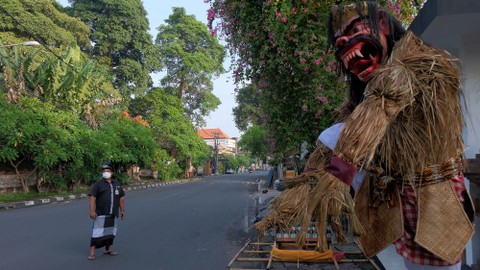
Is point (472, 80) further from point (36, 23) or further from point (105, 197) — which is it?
point (36, 23)

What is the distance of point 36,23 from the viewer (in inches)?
911

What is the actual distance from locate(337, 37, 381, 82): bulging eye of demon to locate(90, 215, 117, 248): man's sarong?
19.0ft

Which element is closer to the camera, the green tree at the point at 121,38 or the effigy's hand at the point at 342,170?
the effigy's hand at the point at 342,170

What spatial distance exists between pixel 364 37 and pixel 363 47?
41mm

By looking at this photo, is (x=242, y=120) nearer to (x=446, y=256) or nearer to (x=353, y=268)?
(x=353, y=268)

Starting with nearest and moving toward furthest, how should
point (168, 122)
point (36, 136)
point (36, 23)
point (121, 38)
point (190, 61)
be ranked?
point (36, 136)
point (36, 23)
point (121, 38)
point (168, 122)
point (190, 61)

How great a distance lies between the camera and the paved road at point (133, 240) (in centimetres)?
597

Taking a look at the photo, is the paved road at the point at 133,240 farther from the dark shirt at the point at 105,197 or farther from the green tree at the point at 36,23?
the green tree at the point at 36,23

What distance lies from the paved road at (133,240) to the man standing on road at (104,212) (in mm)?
240

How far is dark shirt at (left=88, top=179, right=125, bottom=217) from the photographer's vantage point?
255 inches

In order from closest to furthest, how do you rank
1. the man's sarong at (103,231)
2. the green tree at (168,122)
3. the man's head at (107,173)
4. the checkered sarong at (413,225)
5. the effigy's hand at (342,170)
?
1. the effigy's hand at (342,170)
2. the checkered sarong at (413,225)
3. the man's sarong at (103,231)
4. the man's head at (107,173)
5. the green tree at (168,122)

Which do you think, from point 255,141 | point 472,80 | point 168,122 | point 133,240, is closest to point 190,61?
point 168,122

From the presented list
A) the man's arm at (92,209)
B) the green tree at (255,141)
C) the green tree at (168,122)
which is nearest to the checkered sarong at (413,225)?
the man's arm at (92,209)

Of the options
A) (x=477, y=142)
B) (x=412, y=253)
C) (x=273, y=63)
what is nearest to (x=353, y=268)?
(x=477, y=142)
